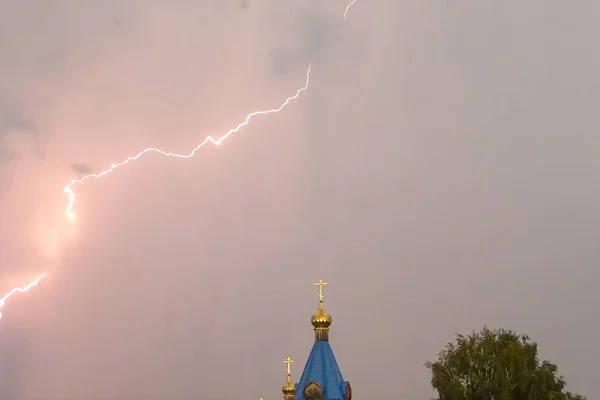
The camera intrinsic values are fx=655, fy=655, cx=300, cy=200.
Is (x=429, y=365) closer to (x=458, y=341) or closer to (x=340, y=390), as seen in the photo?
(x=458, y=341)

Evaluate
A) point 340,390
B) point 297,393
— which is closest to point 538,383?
point 340,390

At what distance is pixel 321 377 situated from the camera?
29.5 metres

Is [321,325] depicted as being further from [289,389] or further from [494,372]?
[494,372]

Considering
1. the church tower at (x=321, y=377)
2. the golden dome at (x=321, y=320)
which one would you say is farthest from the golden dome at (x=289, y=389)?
the golden dome at (x=321, y=320)

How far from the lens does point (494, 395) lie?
83.0 feet

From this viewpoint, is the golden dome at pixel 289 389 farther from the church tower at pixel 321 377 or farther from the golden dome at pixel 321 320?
the golden dome at pixel 321 320

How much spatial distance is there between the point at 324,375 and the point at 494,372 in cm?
782

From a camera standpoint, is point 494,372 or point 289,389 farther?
point 289,389

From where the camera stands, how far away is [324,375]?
97.1 feet

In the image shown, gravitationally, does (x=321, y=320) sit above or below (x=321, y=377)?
above

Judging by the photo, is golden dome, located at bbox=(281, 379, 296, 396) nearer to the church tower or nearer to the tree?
the church tower

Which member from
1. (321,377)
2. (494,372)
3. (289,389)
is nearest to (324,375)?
(321,377)

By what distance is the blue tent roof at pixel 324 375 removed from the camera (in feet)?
95.2

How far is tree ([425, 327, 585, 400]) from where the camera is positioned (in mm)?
24830
